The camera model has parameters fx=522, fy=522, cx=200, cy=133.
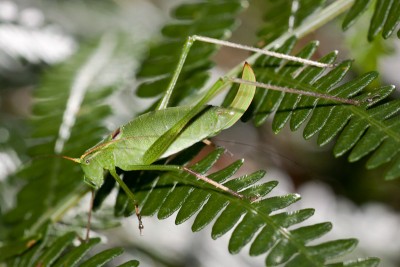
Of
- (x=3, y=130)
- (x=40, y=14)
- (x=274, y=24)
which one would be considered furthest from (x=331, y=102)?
(x=40, y=14)

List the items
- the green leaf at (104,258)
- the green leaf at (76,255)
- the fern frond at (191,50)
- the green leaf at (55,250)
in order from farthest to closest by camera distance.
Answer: the fern frond at (191,50) < the green leaf at (55,250) < the green leaf at (76,255) < the green leaf at (104,258)

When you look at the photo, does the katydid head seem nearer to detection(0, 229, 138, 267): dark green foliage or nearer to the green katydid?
the green katydid

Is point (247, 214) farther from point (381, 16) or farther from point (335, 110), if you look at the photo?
point (381, 16)

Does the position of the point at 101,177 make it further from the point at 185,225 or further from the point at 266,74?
the point at 185,225

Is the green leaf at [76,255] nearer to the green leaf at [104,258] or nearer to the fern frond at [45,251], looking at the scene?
the fern frond at [45,251]

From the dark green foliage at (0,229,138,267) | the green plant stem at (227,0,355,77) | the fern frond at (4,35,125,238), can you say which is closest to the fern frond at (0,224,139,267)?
the dark green foliage at (0,229,138,267)

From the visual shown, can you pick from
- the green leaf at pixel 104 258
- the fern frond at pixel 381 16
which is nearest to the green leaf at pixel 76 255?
the green leaf at pixel 104 258

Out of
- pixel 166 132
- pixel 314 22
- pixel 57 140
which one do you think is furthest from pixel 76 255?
pixel 314 22

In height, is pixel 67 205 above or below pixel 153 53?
below
